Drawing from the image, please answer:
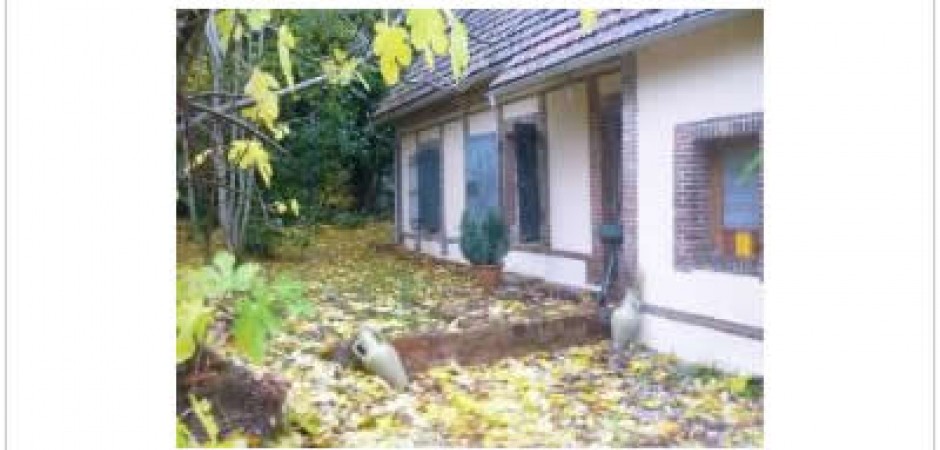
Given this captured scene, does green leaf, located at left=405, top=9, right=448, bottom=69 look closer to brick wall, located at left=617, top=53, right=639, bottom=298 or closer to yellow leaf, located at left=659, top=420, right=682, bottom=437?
yellow leaf, located at left=659, top=420, right=682, bottom=437

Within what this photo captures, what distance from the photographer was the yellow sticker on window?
4.02m

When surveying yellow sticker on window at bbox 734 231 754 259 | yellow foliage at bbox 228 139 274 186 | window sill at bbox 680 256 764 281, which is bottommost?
window sill at bbox 680 256 764 281

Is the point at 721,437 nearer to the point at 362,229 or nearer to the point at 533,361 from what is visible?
the point at 533,361

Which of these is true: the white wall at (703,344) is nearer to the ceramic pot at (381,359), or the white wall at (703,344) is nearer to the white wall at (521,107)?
the ceramic pot at (381,359)

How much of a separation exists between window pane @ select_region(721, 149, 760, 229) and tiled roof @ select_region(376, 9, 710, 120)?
2.26 ft

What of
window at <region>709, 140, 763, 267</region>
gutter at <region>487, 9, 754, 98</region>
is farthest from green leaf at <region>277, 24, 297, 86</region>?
window at <region>709, 140, 763, 267</region>

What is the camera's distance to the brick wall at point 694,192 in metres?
4.25

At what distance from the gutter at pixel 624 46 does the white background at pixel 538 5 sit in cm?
30

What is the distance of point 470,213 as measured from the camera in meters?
6.20

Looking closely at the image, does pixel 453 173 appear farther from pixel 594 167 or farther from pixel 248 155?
pixel 248 155

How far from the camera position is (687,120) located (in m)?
4.39
